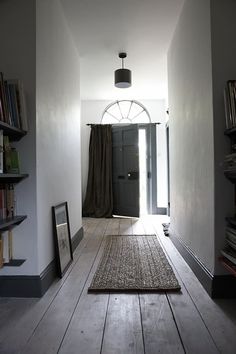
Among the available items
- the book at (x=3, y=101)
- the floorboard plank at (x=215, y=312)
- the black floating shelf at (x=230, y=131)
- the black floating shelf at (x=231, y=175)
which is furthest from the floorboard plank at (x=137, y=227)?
the book at (x=3, y=101)

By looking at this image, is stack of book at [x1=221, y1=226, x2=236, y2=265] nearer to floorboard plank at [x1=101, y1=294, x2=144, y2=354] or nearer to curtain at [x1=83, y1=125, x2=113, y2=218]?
floorboard plank at [x1=101, y1=294, x2=144, y2=354]

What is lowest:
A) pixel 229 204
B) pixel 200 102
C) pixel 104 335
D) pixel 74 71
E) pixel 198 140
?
pixel 104 335

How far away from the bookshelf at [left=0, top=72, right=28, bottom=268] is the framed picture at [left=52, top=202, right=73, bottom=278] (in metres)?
0.48

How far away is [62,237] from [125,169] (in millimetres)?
3232

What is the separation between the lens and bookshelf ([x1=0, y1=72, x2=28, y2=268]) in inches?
67.8

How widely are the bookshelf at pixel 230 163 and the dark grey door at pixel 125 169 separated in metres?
3.58

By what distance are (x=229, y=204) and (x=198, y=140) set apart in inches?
25.1

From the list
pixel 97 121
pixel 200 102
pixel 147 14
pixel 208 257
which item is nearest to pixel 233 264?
pixel 208 257

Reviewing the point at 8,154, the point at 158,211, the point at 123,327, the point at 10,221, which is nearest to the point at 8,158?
the point at 8,154

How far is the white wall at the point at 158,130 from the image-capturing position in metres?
5.90

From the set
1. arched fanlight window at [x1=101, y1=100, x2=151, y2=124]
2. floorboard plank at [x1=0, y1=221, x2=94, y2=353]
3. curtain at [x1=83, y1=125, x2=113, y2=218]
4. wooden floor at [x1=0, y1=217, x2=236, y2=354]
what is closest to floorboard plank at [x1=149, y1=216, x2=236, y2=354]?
wooden floor at [x1=0, y1=217, x2=236, y2=354]

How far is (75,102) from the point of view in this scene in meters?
3.49

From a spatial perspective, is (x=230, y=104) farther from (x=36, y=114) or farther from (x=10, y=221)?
(x=10, y=221)

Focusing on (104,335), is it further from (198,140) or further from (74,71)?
(74,71)
